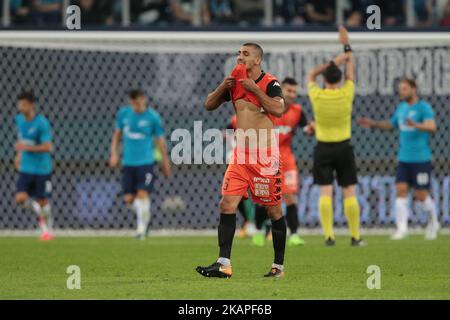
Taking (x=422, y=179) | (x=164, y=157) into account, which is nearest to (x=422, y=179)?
(x=422, y=179)

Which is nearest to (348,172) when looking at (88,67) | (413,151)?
(413,151)

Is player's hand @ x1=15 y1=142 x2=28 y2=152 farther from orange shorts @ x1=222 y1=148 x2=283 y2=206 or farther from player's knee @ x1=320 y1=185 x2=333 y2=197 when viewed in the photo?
orange shorts @ x1=222 y1=148 x2=283 y2=206

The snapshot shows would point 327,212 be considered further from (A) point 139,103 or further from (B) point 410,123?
(A) point 139,103

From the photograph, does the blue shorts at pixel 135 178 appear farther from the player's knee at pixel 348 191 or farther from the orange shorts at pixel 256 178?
the orange shorts at pixel 256 178

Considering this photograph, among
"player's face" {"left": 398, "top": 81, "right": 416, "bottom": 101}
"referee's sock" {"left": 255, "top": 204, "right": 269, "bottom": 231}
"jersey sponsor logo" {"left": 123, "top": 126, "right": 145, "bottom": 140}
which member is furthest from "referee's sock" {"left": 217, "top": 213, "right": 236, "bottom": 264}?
"jersey sponsor logo" {"left": 123, "top": 126, "right": 145, "bottom": 140}

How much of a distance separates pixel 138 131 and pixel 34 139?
169cm

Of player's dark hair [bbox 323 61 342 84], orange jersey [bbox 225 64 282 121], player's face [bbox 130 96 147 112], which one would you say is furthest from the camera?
player's face [bbox 130 96 147 112]

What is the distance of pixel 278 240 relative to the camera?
10094 millimetres

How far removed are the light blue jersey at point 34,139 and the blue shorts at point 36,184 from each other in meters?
0.06

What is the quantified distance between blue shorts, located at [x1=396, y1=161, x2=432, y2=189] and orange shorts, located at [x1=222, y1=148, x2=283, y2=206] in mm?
7456

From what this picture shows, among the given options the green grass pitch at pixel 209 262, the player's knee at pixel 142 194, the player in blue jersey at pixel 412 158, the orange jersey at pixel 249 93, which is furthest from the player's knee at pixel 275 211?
the player's knee at pixel 142 194

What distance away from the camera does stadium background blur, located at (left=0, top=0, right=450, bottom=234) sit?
19.1 m

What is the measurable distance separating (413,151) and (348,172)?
7.52ft

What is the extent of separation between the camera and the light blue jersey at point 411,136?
56.2ft
